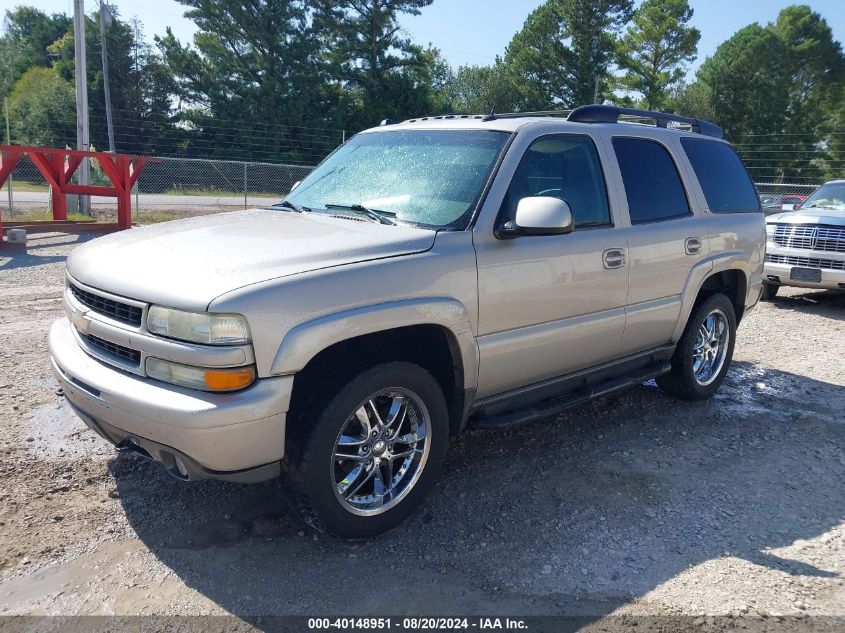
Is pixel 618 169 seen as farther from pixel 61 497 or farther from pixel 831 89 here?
pixel 831 89

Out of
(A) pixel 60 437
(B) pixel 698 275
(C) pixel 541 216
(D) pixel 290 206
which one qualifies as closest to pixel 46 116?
(A) pixel 60 437

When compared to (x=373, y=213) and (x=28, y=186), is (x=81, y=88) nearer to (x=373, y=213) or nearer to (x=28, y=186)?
(x=28, y=186)

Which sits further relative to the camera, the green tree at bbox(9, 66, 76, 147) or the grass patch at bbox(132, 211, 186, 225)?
the green tree at bbox(9, 66, 76, 147)

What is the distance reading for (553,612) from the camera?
115 inches

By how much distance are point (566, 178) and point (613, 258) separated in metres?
0.57

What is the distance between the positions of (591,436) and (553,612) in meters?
2.01

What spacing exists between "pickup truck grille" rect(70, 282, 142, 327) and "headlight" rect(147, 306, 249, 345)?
0.26 m

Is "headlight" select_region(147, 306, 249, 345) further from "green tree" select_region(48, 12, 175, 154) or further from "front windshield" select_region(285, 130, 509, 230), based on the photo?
"green tree" select_region(48, 12, 175, 154)

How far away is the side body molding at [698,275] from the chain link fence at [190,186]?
17409 mm

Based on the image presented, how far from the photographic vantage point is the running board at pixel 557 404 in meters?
3.81

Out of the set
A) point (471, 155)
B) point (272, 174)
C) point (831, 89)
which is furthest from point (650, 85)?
point (471, 155)

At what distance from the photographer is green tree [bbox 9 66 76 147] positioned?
3509cm

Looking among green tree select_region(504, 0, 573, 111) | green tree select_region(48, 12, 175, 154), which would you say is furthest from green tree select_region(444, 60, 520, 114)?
green tree select_region(48, 12, 175, 154)

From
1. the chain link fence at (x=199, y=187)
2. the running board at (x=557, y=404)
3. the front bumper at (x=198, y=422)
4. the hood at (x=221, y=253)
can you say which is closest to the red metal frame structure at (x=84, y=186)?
the chain link fence at (x=199, y=187)
